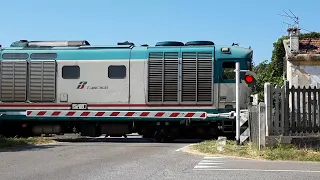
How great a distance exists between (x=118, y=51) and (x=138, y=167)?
906cm

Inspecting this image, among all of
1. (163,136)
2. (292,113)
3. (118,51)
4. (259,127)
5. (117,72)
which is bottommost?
(163,136)

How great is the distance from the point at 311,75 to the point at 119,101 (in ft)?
35.4

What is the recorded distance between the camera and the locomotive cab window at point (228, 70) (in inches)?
736

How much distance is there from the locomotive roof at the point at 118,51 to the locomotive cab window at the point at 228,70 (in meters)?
0.27

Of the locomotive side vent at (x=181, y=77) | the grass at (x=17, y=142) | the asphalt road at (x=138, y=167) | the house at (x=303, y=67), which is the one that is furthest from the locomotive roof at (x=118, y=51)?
the house at (x=303, y=67)

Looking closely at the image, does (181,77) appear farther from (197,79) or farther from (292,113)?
(292,113)

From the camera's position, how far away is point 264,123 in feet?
44.0

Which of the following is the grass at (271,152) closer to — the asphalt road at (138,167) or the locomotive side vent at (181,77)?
the asphalt road at (138,167)

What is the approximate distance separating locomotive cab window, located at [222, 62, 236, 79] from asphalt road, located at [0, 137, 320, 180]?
5.20 meters

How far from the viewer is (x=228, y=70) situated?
18.8 m

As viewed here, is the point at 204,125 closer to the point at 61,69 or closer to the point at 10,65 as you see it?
the point at 61,69

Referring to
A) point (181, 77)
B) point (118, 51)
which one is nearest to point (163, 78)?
point (181, 77)

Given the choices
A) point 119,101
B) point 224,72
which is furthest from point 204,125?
point 119,101

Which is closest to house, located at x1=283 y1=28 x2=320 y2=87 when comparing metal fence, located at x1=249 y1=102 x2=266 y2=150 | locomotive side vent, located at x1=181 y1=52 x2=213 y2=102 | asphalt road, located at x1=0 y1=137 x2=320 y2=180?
locomotive side vent, located at x1=181 y1=52 x2=213 y2=102
